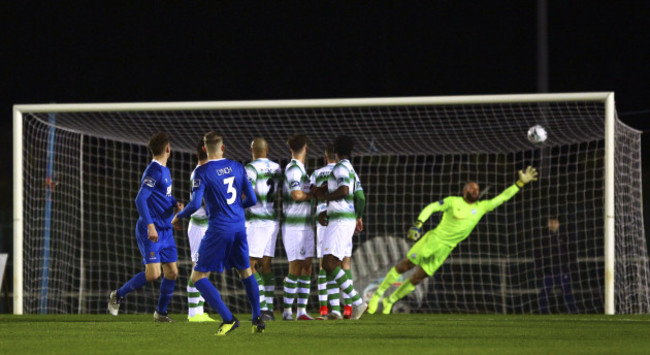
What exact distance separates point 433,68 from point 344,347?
84.9ft

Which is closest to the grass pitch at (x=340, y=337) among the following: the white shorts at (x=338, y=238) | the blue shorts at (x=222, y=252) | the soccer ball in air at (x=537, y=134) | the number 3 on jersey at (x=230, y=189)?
the blue shorts at (x=222, y=252)

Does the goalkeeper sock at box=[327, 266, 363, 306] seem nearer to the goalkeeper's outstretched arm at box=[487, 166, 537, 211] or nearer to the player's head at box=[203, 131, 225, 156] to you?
the player's head at box=[203, 131, 225, 156]

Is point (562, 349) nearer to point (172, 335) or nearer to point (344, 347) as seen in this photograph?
point (344, 347)

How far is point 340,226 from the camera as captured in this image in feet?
39.9

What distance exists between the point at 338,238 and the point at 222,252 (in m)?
2.99

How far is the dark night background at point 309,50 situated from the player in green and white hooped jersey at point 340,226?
20772mm

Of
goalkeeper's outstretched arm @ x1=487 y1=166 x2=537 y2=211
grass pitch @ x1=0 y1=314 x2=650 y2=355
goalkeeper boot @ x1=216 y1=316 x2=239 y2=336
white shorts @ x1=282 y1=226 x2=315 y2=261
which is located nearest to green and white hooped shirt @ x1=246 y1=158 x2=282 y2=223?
white shorts @ x1=282 y1=226 x2=315 y2=261

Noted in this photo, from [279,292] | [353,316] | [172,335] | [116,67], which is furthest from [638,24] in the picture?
[172,335]

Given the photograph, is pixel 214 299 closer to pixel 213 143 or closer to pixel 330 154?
pixel 213 143

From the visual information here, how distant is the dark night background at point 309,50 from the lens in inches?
1304

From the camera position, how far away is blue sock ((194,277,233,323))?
919 cm

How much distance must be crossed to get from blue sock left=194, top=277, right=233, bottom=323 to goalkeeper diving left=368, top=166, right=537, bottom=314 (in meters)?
5.71

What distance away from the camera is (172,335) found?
9.55 meters

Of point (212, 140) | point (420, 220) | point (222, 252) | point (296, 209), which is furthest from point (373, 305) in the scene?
point (212, 140)
